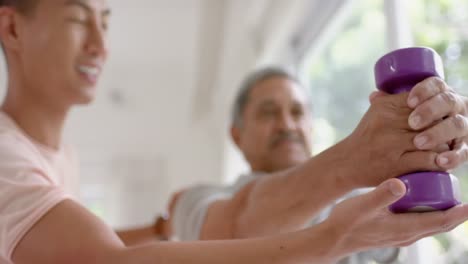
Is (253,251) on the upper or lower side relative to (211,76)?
upper

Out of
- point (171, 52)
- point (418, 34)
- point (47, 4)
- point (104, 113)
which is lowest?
point (104, 113)

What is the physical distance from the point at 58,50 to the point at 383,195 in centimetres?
66

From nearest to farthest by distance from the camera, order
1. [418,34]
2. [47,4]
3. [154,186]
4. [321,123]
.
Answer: [47,4] → [418,34] → [321,123] → [154,186]

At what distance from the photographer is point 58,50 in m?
0.94

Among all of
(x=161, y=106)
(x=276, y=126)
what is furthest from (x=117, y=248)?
(x=161, y=106)

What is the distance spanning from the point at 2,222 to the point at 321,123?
1.63m

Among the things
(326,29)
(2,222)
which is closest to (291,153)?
(326,29)

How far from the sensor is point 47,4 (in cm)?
94

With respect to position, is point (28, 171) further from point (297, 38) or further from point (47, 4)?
point (297, 38)

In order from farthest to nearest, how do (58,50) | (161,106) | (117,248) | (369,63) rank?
1. (161,106)
2. (369,63)
3. (58,50)
4. (117,248)

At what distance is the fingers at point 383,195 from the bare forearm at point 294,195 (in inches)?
7.9

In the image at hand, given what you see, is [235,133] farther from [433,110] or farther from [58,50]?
[433,110]

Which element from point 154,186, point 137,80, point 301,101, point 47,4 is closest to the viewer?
point 47,4

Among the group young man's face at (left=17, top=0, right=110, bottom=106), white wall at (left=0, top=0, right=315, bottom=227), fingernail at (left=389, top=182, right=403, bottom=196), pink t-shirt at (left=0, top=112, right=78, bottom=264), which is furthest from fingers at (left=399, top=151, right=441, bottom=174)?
white wall at (left=0, top=0, right=315, bottom=227)
